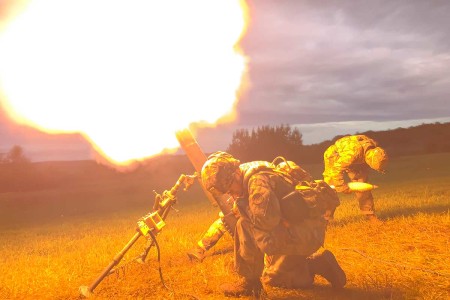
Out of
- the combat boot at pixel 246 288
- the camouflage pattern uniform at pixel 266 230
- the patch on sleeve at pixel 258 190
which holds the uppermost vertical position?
the patch on sleeve at pixel 258 190

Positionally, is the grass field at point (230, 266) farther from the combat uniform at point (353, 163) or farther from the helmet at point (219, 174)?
the helmet at point (219, 174)

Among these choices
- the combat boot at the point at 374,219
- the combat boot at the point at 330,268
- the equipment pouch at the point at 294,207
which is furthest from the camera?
the combat boot at the point at 374,219

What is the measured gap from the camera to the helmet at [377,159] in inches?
392

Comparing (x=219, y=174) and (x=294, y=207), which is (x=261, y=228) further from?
(x=219, y=174)

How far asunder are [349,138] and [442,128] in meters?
71.5

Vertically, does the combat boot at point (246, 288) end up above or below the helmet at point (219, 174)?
below

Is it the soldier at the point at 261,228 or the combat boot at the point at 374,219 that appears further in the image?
the combat boot at the point at 374,219

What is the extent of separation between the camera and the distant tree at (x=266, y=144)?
4832 cm

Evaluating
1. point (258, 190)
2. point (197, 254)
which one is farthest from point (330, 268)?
point (197, 254)

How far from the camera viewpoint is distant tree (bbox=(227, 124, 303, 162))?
159 ft

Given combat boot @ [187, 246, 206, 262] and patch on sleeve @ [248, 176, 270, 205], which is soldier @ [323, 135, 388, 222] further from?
patch on sleeve @ [248, 176, 270, 205]

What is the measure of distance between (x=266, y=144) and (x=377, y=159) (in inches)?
1511

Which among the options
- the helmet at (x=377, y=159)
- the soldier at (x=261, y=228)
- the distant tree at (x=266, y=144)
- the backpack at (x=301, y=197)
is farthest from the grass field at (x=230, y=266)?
the distant tree at (x=266, y=144)

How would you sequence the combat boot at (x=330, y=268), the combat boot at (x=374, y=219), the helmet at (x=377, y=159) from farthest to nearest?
the combat boot at (x=374, y=219)
the helmet at (x=377, y=159)
the combat boot at (x=330, y=268)
